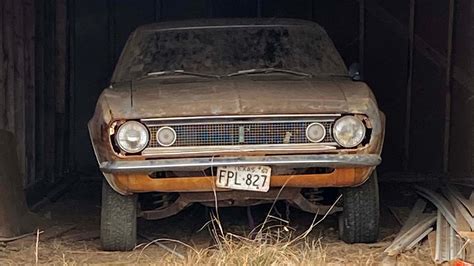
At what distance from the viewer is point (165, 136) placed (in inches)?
222

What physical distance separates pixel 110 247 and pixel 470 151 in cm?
463

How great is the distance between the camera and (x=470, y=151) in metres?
8.96

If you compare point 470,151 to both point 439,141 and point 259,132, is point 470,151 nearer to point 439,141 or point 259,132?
point 439,141

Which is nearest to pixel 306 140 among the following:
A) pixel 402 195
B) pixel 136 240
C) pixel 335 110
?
pixel 335 110

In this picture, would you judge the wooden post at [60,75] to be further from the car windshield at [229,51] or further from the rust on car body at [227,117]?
the rust on car body at [227,117]

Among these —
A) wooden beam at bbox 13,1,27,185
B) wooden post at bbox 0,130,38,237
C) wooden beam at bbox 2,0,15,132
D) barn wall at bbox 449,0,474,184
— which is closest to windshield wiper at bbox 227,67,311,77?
wooden post at bbox 0,130,38,237

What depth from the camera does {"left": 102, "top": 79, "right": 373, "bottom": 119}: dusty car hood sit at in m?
5.64

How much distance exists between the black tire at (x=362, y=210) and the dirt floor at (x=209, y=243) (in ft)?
0.37

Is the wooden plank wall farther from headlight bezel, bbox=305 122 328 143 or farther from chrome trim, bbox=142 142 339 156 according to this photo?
headlight bezel, bbox=305 122 328 143

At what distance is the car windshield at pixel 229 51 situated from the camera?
679cm

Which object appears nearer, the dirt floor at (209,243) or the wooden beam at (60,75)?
the dirt floor at (209,243)

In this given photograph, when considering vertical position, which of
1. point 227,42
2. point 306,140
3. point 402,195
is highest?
point 227,42

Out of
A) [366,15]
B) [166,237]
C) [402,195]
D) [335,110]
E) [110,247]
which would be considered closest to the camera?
[335,110]

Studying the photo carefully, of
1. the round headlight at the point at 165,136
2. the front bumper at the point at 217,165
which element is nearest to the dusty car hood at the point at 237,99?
the round headlight at the point at 165,136
